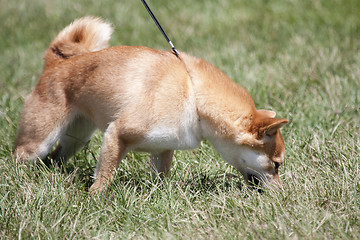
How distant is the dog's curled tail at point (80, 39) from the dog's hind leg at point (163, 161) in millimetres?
1190

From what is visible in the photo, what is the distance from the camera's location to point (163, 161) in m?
4.25

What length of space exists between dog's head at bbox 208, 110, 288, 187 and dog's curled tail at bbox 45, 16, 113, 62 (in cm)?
156

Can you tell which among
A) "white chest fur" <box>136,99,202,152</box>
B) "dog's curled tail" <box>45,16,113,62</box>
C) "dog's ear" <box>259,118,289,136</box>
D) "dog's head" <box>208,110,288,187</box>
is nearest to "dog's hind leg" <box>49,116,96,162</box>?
"dog's curled tail" <box>45,16,113,62</box>

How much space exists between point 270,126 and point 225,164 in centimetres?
93

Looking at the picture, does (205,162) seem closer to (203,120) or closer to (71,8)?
(203,120)

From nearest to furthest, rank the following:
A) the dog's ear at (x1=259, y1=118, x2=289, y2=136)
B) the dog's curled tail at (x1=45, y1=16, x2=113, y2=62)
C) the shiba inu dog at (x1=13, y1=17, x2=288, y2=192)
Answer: the dog's ear at (x1=259, y1=118, x2=289, y2=136), the shiba inu dog at (x1=13, y1=17, x2=288, y2=192), the dog's curled tail at (x1=45, y1=16, x2=113, y2=62)

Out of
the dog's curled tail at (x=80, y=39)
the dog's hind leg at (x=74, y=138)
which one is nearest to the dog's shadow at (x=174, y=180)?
the dog's hind leg at (x=74, y=138)

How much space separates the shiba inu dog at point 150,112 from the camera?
3.76m

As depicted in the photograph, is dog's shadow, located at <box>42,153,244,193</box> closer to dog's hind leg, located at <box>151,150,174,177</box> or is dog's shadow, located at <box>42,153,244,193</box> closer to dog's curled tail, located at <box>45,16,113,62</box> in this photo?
dog's hind leg, located at <box>151,150,174,177</box>

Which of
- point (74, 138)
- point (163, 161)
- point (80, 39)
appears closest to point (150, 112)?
point (163, 161)

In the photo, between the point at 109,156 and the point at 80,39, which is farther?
the point at 80,39

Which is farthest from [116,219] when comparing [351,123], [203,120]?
[351,123]

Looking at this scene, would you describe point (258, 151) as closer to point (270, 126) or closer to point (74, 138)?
point (270, 126)

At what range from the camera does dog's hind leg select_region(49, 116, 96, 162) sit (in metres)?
4.51
